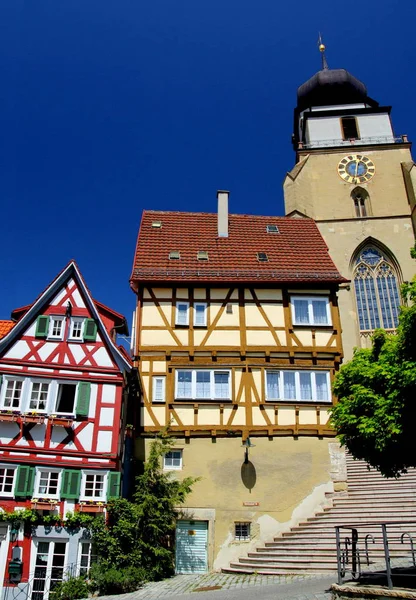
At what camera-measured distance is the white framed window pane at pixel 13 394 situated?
1683cm

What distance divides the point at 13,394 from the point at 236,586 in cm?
867

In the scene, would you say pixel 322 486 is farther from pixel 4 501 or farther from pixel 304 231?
pixel 304 231

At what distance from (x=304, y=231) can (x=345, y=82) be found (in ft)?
77.8

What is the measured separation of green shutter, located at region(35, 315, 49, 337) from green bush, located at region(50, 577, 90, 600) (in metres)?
7.43

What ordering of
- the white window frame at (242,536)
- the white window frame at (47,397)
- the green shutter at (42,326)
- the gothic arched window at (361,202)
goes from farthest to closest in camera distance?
the gothic arched window at (361,202), the green shutter at (42,326), the white window frame at (242,536), the white window frame at (47,397)

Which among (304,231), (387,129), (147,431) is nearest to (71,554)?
(147,431)

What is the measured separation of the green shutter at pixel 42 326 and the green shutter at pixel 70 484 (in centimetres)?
450

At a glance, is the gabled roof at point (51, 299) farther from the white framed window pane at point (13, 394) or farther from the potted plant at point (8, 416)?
the potted plant at point (8, 416)

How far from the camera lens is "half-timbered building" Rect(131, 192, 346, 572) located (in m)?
17.7

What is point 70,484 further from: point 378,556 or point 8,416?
point 378,556

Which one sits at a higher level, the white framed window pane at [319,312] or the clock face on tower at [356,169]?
the clock face on tower at [356,169]

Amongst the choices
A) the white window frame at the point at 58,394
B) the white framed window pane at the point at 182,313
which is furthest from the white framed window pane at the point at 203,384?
the white window frame at the point at 58,394

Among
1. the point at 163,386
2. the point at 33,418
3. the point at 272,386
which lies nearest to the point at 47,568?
the point at 33,418

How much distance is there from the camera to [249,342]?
65.8 feet
